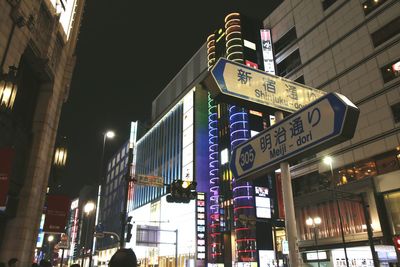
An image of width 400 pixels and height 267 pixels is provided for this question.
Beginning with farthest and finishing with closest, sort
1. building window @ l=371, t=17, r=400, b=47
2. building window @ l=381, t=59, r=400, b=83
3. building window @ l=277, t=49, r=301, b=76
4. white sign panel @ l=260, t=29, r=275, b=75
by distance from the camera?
1. white sign panel @ l=260, t=29, r=275, b=75
2. building window @ l=277, t=49, r=301, b=76
3. building window @ l=371, t=17, r=400, b=47
4. building window @ l=381, t=59, r=400, b=83

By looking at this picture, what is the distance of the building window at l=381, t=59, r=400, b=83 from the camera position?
28484mm

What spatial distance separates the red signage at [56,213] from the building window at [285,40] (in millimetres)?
35347

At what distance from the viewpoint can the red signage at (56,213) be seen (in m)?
17.4

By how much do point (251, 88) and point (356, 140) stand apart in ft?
93.4

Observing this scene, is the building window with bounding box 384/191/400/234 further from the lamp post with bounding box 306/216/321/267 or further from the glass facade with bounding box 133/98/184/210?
the glass facade with bounding box 133/98/184/210

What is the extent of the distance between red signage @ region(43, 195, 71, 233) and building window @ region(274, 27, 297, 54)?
35.3 metres

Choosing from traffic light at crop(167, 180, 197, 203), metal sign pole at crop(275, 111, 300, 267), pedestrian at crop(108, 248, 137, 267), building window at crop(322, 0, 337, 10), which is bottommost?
pedestrian at crop(108, 248, 137, 267)

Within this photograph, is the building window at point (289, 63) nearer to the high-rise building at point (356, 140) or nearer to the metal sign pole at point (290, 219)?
the high-rise building at point (356, 140)

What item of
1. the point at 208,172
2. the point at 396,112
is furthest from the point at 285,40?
the point at 208,172

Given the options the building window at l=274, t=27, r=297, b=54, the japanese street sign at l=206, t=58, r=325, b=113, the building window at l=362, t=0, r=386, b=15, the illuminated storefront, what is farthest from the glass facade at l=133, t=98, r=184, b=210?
the japanese street sign at l=206, t=58, r=325, b=113

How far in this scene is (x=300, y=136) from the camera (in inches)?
196

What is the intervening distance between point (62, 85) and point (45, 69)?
9.98 ft

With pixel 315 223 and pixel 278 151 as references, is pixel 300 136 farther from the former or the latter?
pixel 315 223

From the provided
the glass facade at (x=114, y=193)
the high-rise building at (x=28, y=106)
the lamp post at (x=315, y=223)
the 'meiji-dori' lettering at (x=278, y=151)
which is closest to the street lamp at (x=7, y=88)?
the high-rise building at (x=28, y=106)
